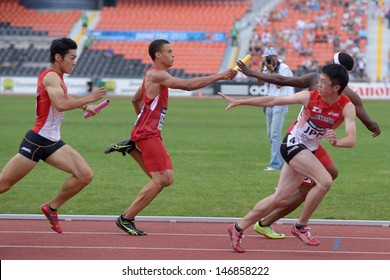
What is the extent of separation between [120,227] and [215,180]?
5.17 metres

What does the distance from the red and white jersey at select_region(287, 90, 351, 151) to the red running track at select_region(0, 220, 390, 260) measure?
110 cm

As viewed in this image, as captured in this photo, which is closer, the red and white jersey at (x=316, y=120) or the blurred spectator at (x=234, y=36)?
the red and white jersey at (x=316, y=120)

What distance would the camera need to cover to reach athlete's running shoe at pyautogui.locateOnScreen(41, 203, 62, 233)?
9523 millimetres

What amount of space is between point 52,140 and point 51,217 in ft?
2.81

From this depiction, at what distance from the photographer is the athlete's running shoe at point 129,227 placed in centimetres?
965

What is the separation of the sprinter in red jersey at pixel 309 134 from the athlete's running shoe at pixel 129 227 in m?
1.28

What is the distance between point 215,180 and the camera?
14.8 m

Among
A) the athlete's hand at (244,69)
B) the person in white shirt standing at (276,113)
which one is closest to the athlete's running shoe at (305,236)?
the athlete's hand at (244,69)

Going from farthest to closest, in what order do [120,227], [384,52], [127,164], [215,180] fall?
[384,52], [127,164], [215,180], [120,227]

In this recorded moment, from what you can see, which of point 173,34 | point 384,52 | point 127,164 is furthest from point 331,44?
point 127,164

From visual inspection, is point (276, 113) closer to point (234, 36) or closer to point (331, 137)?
point (331, 137)

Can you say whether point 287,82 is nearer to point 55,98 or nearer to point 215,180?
point 55,98

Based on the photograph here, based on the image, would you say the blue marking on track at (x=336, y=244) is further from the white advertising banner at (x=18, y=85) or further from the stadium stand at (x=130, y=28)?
the stadium stand at (x=130, y=28)

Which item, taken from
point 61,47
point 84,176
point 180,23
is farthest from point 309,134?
point 180,23
